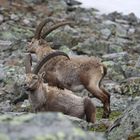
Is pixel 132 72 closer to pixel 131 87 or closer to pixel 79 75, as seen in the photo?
pixel 131 87

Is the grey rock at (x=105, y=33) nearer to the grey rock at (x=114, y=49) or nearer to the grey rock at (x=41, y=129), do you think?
the grey rock at (x=114, y=49)

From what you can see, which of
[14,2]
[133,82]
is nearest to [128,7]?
[14,2]

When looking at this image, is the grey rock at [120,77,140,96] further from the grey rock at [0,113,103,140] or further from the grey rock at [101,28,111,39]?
the grey rock at [101,28,111,39]

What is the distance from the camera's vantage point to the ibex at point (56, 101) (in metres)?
12.0

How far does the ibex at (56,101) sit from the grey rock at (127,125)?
2925 mm

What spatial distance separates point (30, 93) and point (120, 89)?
6563 millimetres

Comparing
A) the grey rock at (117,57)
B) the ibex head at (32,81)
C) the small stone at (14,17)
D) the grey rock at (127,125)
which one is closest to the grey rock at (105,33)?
the small stone at (14,17)

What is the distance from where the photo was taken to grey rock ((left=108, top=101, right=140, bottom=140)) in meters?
8.62

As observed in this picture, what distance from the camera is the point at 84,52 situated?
87.3ft

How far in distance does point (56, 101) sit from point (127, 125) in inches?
131

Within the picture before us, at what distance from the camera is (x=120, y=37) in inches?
1403

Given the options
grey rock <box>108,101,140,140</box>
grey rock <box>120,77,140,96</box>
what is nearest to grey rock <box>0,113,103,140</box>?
grey rock <box>108,101,140,140</box>

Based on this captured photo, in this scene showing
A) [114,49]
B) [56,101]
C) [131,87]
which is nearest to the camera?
[56,101]

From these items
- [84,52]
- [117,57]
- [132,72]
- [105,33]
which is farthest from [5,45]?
[105,33]
